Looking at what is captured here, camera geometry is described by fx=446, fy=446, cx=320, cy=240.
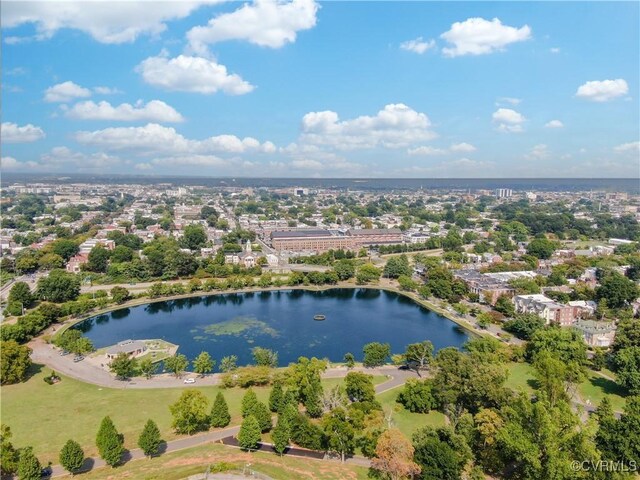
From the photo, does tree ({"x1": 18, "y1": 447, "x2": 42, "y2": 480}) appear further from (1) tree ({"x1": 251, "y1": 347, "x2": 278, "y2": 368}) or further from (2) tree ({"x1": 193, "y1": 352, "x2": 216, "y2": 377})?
(1) tree ({"x1": 251, "y1": 347, "x2": 278, "y2": 368})

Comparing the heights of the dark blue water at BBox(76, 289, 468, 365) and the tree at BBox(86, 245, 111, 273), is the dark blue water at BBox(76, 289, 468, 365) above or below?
below

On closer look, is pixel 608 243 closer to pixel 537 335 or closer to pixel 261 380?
pixel 537 335

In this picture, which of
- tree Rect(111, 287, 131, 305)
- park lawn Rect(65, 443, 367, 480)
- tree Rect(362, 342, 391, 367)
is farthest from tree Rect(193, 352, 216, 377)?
tree Rect(111, 287, 131, 305)

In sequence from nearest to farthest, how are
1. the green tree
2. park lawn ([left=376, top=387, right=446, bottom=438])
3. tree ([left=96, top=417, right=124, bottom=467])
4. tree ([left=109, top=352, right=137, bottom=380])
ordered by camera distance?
tree ([left=96, top=417, right=124, bottom=467]) < the green tree < park lawn ([left=376, top=387, right=446, bottom=438]) < tree ([left=109, top=352, right=137, bottom=380])

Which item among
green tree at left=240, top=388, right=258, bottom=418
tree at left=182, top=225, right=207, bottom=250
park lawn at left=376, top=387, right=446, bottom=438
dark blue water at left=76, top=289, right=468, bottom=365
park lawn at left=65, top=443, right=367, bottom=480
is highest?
tree at left=182, top=225, right=207, bottom=250

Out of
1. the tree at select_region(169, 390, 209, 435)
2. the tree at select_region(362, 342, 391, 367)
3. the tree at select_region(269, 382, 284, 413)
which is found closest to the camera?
the tree at select_region(169, 390, 209, 435)

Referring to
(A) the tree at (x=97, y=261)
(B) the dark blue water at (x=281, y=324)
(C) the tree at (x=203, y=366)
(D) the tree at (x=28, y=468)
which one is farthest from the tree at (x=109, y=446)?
(A) the tree at (x=97, y=261)

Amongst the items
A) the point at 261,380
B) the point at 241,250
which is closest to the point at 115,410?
the point at 261,380
